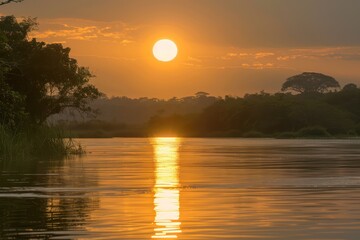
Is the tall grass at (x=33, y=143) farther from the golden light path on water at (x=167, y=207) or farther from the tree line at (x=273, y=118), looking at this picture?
the tree line at (x=273, y=118)

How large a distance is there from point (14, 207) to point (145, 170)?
1864 centimetres

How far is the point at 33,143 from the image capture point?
55.4m

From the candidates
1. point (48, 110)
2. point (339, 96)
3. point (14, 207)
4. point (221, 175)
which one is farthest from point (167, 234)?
point (339, 96)

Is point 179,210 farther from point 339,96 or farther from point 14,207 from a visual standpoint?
point 339,96

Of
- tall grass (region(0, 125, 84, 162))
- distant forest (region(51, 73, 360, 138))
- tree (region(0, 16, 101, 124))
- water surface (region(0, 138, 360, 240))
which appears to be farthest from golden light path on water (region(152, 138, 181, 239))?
distant forest (region(51, 73, 360, 138))

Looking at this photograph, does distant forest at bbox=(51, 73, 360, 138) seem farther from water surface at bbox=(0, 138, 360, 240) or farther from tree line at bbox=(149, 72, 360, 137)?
water surface at bbox=(0, 138, 360, 240)

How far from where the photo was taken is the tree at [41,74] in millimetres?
60812

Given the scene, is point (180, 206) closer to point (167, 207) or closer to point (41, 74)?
point (167, 207)

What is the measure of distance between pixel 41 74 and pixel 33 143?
7411mm

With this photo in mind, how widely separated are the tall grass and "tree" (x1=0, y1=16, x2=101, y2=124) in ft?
8.28

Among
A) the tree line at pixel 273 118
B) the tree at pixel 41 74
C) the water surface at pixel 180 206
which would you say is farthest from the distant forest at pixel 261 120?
the water surface at pixel 180 206

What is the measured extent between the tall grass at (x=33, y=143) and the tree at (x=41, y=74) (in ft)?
8.28

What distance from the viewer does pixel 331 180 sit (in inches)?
1254

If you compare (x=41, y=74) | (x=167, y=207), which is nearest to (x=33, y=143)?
(x=41, y=74)
